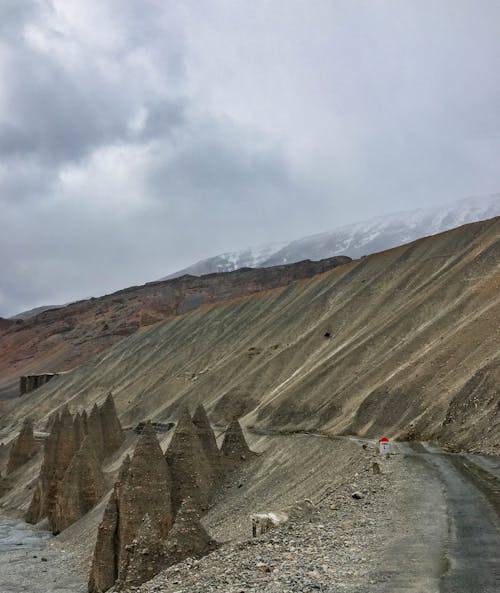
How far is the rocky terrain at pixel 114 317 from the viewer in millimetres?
134500

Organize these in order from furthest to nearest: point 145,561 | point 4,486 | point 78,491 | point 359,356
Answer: point 4,486
point 359,356
point 78,491
point 145,561

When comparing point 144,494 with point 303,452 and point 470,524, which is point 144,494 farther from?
point 470,524

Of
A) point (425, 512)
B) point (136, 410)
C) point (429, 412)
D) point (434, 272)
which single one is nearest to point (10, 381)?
point (136, 410)

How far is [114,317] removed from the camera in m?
146

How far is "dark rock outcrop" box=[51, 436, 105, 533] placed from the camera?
102ft

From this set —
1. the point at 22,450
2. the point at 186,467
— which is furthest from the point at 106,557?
the point at 22,450

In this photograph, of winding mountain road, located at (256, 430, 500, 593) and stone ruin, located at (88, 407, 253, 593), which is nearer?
winding mountain road, located at (256, 430, 500, 593)

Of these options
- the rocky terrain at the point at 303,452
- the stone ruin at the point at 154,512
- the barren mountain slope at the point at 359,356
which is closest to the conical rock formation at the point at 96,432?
the rocky terrain at the point at 303,452

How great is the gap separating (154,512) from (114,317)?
429ft

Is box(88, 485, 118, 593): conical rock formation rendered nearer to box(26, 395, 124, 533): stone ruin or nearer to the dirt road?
the dirt road

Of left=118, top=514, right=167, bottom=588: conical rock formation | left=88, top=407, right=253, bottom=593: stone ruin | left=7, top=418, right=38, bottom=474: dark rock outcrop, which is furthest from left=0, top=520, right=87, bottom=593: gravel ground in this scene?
left=7, top=418, right=38, bottom=474: dark rock outcrop

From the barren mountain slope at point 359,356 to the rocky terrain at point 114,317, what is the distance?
171ft

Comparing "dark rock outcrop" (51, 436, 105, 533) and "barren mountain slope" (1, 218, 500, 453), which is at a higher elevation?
"barren mountain slope" (1, 218, 500, 453)

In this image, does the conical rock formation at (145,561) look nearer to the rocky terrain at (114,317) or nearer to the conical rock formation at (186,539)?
the conical rock formation at (186,539)
